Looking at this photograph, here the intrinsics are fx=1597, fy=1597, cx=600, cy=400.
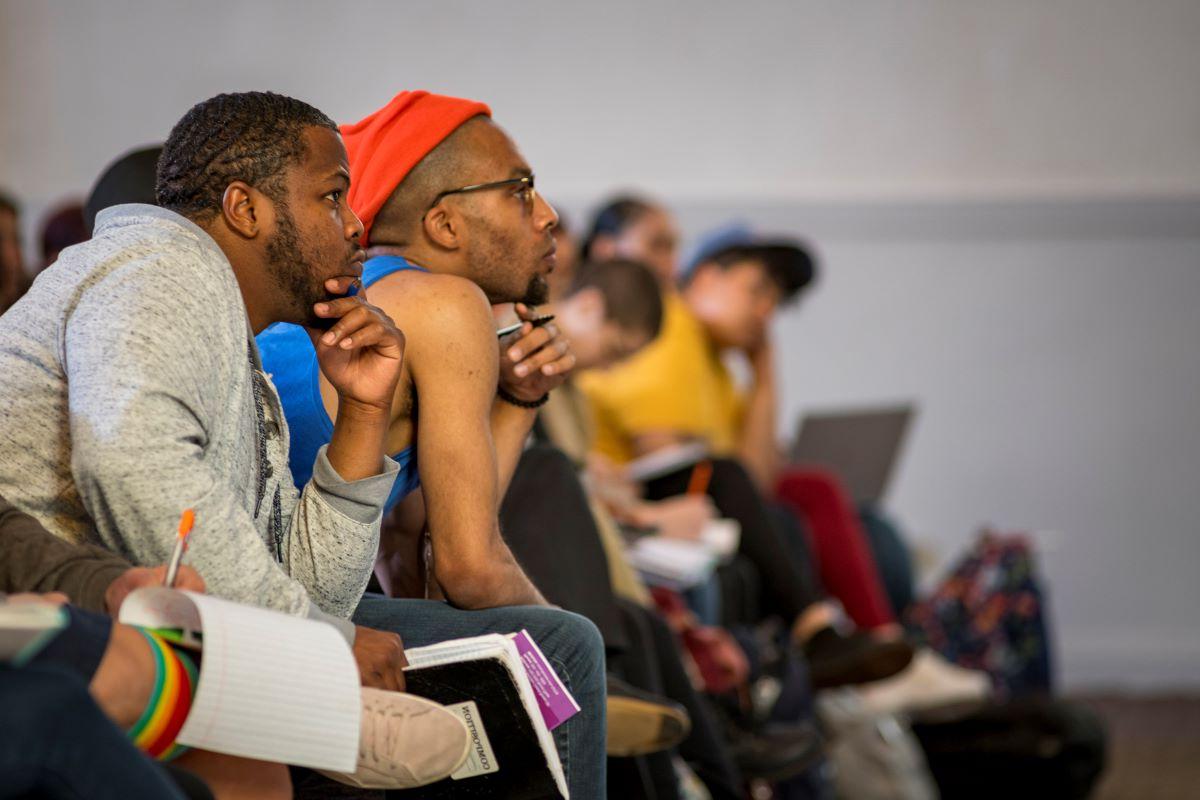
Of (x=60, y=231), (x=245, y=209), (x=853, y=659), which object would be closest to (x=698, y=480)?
(x=853, y=659)

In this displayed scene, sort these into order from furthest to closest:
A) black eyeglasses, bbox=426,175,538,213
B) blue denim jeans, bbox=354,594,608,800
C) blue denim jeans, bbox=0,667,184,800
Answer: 1. black eyeglasses, bbox=426,175,538,213
2. blue denim jeans, bbox=354,594,608,800
3. blue denim jeans, bbox=0,667,184,800

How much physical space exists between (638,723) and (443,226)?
62cm

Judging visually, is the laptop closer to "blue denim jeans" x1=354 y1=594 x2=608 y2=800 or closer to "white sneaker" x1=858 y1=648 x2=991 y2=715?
"white sneaker" x1=858 y1=648 x2=991 y2=715

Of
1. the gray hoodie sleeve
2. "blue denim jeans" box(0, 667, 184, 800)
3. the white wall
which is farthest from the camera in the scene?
the white wall

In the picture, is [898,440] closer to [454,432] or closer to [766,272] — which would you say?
[766,272]

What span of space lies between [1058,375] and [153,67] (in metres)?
3.13

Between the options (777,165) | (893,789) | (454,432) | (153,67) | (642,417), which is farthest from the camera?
(777,165)

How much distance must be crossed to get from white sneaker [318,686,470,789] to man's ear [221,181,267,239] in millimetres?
449

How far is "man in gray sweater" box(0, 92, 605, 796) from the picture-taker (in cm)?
123

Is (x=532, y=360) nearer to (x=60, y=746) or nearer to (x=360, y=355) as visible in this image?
(x=360, y=355)

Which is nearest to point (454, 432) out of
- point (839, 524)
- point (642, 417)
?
point (642, 417)

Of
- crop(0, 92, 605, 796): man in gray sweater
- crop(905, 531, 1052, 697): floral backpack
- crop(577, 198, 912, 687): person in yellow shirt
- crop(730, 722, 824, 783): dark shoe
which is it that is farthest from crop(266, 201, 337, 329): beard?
crop(905, 531, 1052, 697): floral backpack

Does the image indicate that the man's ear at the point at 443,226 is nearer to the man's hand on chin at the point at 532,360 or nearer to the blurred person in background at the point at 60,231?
the man's hand on chin at the point at 532,360

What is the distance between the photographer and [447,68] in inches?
201
